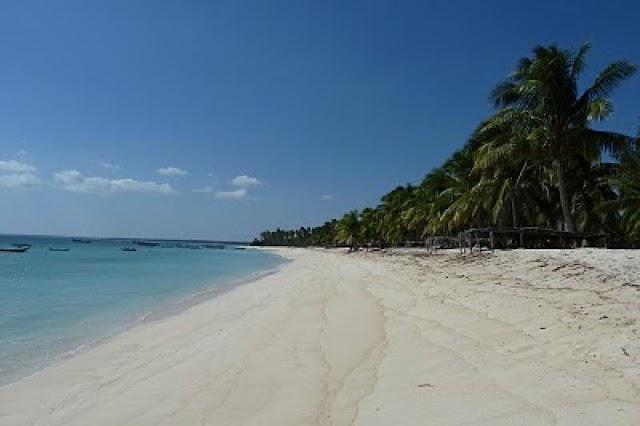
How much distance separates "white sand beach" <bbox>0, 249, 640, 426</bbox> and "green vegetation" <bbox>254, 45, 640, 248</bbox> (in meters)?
13.3

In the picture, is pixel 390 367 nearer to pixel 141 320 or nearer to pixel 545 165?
pixel 141 320

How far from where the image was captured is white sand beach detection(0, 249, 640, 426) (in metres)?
4.32

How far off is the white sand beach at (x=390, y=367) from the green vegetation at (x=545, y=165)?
13284 millimetres

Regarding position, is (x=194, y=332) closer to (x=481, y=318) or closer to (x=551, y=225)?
(x=481, y=318)

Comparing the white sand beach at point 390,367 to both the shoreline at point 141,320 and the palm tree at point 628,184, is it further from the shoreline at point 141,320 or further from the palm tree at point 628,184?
the palm tree at point 628,184

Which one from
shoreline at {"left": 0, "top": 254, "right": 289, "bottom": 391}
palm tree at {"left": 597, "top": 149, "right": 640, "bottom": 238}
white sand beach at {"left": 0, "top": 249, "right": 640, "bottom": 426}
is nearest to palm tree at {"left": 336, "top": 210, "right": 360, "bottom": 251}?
palm tree at {"left": 597, "top": 149, "right": 640, "bottom": 238}

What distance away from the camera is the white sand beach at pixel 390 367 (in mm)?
4320

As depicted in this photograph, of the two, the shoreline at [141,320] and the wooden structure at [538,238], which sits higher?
the wooden structure at [538,238]

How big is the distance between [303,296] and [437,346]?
30.7 ft

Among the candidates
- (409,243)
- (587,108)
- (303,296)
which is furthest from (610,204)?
(409,243)

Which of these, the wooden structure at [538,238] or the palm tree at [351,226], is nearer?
the wooden structure at [538,238]

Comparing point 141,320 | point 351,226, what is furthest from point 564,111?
point 351,226

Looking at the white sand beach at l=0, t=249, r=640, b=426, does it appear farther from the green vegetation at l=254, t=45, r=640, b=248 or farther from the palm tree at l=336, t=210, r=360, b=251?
the palm tree at l=336, t=210, r=360, b=251

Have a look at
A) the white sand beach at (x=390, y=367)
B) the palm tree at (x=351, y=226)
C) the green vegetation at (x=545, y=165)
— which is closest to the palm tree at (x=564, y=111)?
the green vegetation at (x=545, y=165)
